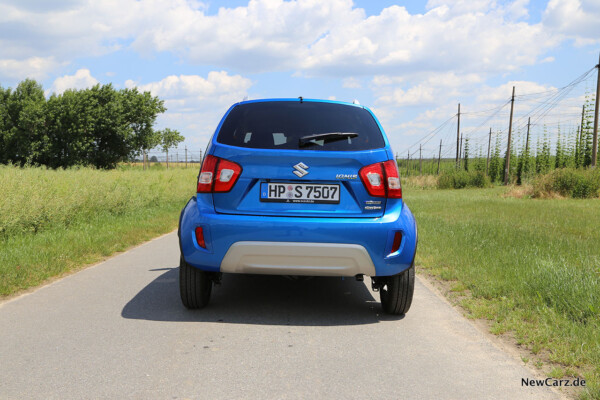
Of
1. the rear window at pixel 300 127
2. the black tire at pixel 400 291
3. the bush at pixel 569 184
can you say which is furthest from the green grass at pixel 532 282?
the bush at pixel 569 184

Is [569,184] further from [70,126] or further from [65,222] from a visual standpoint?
[70,126]

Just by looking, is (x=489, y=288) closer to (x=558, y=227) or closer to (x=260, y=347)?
(x=260, y=347)

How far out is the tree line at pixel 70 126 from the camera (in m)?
43.8

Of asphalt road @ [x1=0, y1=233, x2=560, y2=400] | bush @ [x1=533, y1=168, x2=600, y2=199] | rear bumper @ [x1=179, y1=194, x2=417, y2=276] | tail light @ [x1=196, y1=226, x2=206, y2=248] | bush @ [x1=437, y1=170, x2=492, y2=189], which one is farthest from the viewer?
bush @ [x1=437, y1=170, x2=492, y2=189]

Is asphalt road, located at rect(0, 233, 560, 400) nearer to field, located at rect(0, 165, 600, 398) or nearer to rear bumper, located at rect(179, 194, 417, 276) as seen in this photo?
field, located at rect(0, 165, 600, 398)

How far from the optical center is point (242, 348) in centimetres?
373

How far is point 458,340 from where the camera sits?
4.05 metres

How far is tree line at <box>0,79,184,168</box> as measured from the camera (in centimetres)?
4378

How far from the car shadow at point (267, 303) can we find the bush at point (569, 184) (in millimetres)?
22155

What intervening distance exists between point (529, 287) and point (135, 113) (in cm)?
4664

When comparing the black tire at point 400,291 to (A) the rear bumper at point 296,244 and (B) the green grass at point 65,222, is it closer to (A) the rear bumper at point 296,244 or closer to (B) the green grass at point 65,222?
(A) the rear bumper at point 296,244

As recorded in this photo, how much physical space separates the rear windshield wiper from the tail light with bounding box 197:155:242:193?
0.58 m

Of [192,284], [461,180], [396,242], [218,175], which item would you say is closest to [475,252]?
[396,242]

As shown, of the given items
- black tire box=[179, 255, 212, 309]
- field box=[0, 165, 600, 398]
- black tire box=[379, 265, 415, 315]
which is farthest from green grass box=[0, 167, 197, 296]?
black tire box=[379, 265, 415, 315]
